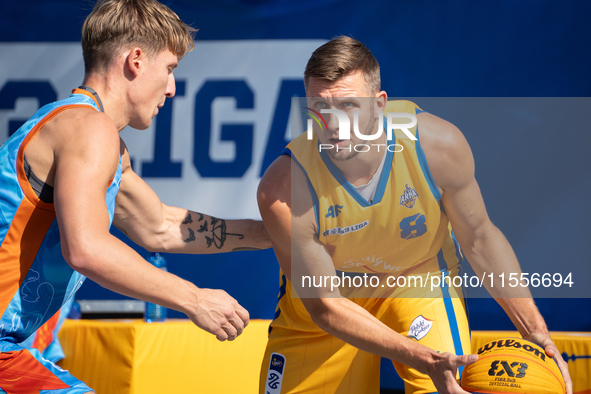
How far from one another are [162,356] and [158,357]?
0.02 meters

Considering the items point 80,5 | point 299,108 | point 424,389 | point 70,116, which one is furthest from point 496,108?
point 80,5

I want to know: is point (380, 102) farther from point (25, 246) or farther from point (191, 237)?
point (25, 246)

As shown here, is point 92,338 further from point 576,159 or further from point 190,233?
point 576,159

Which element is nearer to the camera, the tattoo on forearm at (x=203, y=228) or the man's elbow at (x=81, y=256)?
the man's elbow at (x=81, y=256)

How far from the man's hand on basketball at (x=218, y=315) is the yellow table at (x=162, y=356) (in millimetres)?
1862

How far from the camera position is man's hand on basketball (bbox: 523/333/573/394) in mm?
1811

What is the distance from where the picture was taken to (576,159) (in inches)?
136

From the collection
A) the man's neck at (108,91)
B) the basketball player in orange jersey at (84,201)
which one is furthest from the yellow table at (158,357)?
the man's neck at (108,91)

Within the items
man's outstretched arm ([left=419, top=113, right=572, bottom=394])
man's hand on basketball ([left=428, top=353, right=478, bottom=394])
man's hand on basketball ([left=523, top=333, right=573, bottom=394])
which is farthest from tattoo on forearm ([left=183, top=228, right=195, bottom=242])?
man's hand on basketball ([left=523, top=333, right=573, bottom=394])

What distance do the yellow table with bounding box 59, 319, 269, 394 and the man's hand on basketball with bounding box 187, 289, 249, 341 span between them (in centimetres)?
186

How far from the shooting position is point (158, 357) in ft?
10.0

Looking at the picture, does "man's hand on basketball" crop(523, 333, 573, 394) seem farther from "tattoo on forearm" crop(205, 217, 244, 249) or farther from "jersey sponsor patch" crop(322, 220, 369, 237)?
"tattoo on forearm" crop(205, 217, 244, 249)

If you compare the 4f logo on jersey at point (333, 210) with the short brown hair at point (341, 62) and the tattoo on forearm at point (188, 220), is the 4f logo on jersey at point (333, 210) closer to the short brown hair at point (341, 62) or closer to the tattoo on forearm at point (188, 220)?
the short brown hair at point (341, 62)

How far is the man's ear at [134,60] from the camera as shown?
1636 millimetres
